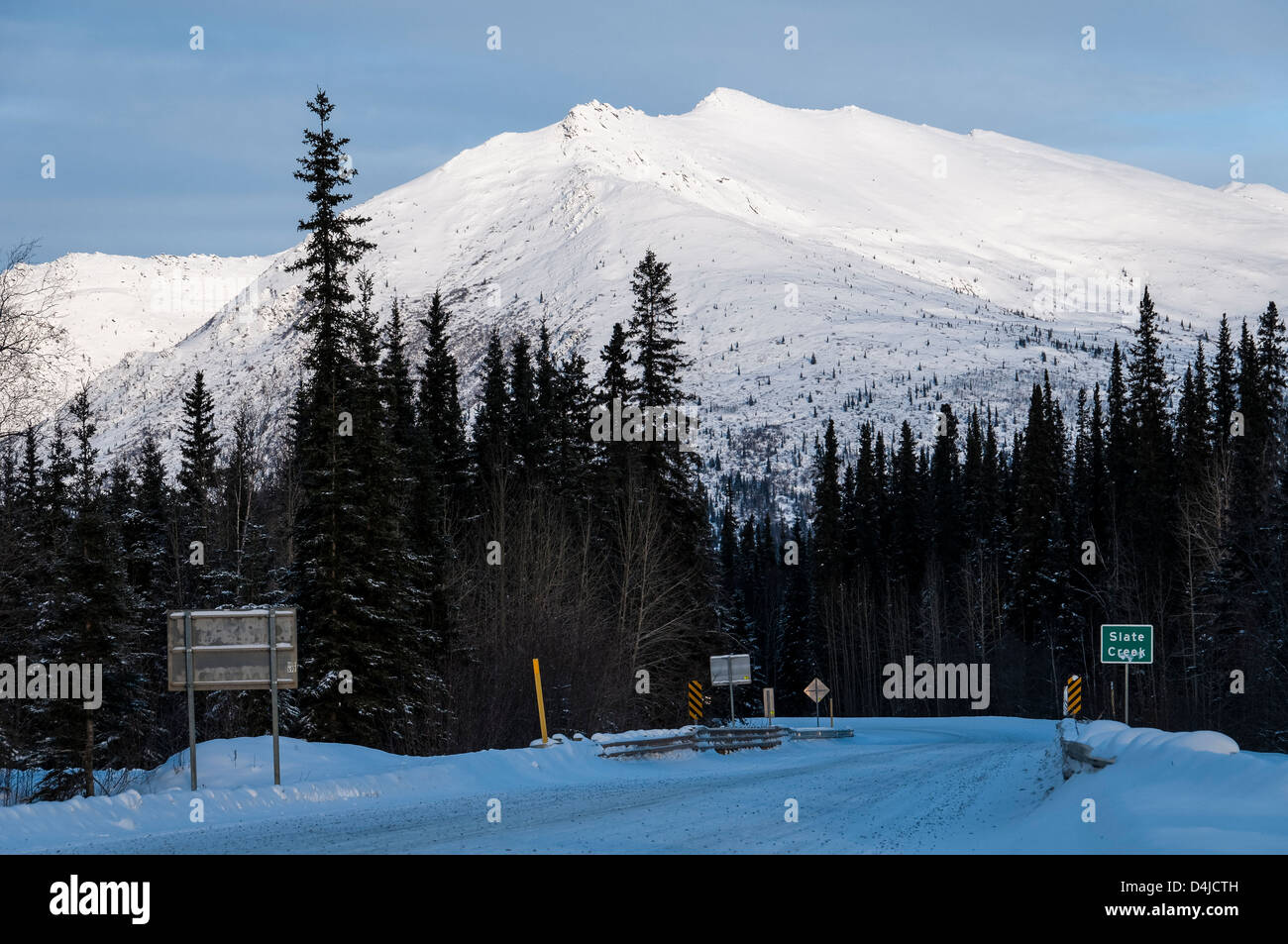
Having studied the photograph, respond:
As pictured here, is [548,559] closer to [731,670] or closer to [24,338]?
[731,670]

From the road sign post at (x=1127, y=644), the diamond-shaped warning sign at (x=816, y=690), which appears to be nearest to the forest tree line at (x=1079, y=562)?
the diamond-shaped warning sign at (x=816, y=690)

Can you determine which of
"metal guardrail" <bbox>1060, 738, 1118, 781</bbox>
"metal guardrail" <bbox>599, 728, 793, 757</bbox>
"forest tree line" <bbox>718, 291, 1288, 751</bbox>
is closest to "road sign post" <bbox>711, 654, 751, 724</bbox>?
"metal guardrail" <bbox>599, 728, 793, 757</bbox>

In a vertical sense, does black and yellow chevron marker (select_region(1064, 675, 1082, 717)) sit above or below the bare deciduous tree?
below

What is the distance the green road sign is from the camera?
29016 millimetres

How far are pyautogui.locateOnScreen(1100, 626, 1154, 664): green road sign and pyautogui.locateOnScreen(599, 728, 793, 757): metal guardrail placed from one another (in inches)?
357

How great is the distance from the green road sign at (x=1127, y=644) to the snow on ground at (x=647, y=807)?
18.1 ft

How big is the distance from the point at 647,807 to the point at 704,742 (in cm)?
1396

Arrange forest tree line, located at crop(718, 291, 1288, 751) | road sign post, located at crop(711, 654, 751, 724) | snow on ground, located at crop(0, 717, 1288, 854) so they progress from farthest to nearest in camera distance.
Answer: forest tree line, located at crop(718, 291, 1288, 751)
road sign post, located at crop(711, 654, 751, 724)
snow on ground, located at crop(0, 717, 1288, 854)

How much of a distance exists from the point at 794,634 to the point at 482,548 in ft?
196

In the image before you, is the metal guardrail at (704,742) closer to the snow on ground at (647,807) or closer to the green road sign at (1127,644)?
the snow on ground at (647,807)

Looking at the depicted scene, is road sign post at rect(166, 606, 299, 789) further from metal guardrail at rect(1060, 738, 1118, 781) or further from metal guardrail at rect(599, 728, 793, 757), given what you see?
metal guardrail at rect(1060, 738, 1118, 781)

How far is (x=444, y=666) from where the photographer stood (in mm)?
42188

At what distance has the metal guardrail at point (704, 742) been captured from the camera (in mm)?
26781

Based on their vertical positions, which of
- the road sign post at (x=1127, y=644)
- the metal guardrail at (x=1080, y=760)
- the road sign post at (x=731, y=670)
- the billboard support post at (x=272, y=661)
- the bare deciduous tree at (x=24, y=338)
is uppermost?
the bare deciduous tree at (x=24, y=338)
